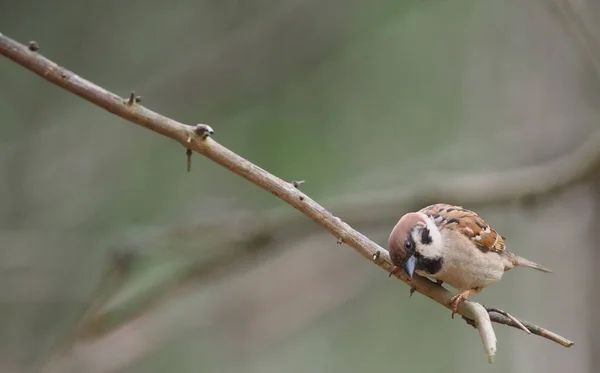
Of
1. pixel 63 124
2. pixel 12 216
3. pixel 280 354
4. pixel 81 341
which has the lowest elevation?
pixel 280 354

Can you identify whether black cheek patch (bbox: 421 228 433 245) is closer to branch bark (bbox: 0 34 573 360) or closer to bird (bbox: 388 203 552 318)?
bird (bbox: 388 203 552 318)

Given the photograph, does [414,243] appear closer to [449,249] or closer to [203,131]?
[449,249]

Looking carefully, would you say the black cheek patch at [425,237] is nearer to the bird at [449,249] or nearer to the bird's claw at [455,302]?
the bird at [449,249]

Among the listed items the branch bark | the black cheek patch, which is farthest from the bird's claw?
the black cheek patch

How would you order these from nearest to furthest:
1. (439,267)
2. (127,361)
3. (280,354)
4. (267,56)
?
(439,267)
(127,361)
(267,56)
(280,354)

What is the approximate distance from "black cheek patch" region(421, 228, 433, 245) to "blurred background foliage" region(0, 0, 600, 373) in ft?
2.65

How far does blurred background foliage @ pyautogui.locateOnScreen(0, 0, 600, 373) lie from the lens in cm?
220

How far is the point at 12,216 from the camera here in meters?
2.33

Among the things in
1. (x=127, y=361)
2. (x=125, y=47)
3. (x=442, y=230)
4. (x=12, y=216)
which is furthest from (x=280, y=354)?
(x=442, y=230)

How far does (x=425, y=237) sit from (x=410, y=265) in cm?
17

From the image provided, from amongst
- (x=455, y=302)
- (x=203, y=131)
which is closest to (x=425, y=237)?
(x=455, y=302)

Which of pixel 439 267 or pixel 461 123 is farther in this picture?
pixel 461 123

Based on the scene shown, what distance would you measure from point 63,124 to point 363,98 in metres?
1.45

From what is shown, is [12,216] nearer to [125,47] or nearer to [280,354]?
[125,47]
